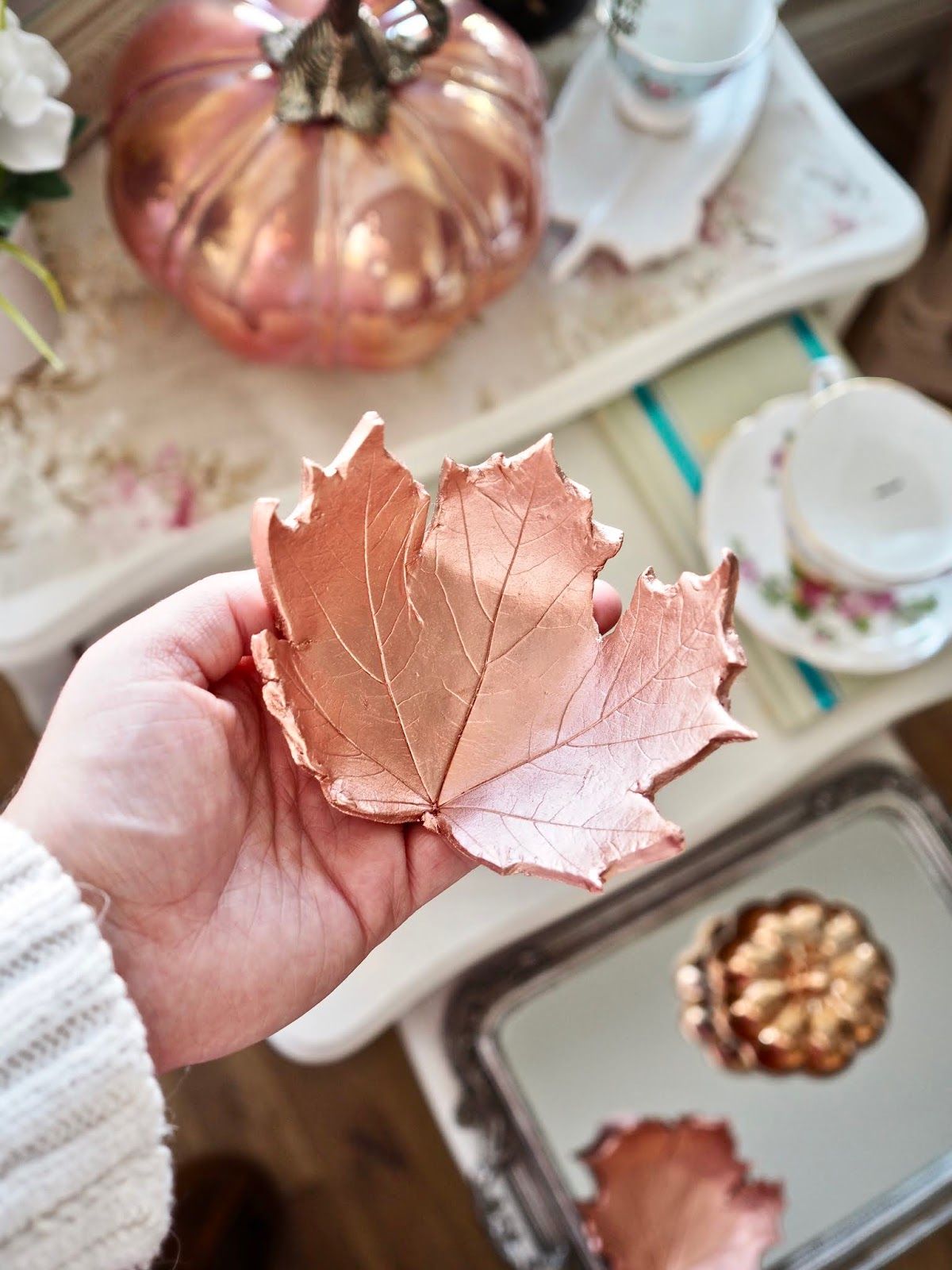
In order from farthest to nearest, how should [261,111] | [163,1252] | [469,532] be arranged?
[163,1252] < [261,111] < [469,532]

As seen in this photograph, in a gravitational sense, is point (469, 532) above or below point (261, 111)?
below

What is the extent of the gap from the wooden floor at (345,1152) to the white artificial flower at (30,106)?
66 centimetres

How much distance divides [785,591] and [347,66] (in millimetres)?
429

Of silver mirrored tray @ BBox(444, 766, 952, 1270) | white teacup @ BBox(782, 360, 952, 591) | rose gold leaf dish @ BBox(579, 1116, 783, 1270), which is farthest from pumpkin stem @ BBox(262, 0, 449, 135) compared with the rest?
rose gold leaf dish @ BBox(579, 1116, 783, 1270)

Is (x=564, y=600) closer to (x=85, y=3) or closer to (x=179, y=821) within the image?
(x=179, y=821)

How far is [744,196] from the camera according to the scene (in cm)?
79

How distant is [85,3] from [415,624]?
0.51 m

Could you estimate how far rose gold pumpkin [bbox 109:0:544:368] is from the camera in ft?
1.97

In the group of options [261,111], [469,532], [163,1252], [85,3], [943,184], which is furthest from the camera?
[943,184]

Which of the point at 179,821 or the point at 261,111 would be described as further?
the point at 261,111

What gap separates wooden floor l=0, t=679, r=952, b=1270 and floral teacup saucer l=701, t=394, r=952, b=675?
616mm

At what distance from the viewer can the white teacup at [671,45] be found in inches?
28.6

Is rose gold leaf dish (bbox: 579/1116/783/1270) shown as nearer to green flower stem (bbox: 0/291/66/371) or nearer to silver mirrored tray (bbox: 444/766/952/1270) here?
silver mirrored tray (bbox: 444/766/952/1270)

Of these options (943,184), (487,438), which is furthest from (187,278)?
(943,184)
